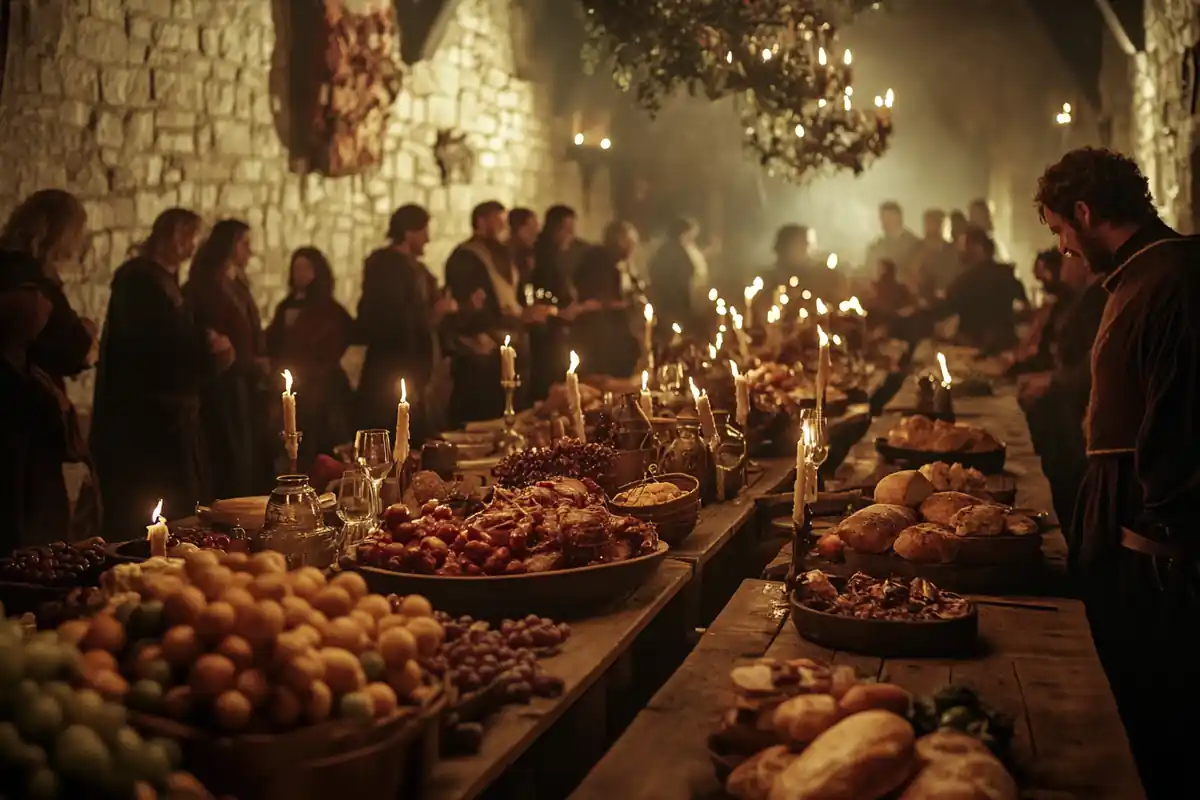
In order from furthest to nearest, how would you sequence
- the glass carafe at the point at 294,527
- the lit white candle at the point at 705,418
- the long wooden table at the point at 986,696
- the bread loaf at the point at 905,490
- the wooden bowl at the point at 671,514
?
the lit white candle at the point at 705,418 → the bread loaf at the point at 905,490 → the wooden bowl at the point at 671,514 → the glass carafe at the point at 294,527 → the long wooden table at the point at 986,696

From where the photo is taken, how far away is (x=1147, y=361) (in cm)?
348

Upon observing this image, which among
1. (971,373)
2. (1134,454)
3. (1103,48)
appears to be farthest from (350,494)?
(1103,48)

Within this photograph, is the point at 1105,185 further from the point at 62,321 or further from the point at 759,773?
the point at 62,321

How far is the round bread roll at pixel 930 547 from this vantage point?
3107mm

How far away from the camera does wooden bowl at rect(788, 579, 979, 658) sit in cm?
259

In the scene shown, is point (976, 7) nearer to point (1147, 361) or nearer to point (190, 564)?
point (1147, 361)

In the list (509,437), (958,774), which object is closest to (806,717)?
(958,774)

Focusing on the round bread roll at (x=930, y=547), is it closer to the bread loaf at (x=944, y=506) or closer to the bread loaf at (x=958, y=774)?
the bread loaf at (x=944, y=506)

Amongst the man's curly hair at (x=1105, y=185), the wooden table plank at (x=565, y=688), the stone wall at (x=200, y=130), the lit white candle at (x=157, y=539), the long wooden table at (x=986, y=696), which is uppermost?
the stone wall at (x=200, y=130)

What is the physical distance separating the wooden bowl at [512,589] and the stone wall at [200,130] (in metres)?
3.99

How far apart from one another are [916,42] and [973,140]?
5.03 ft

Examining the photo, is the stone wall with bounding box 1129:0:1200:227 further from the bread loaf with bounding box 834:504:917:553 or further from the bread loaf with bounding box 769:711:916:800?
the bread loaf with bounding box 769:711:916:800

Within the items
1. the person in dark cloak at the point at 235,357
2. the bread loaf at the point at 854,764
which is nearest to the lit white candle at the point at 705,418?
the bread loaf at the point at 854,764

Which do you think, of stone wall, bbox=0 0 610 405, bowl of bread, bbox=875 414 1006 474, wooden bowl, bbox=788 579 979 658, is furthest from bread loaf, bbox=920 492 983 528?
stone wall, bbox=0 0 610 405
